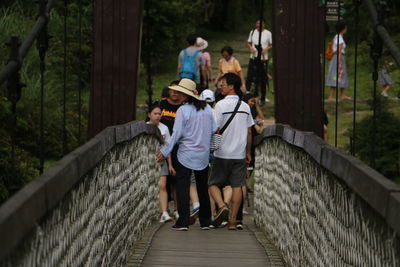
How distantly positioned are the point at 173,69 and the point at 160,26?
4.42 ft

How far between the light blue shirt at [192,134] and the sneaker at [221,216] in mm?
716

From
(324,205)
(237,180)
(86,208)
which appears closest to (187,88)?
(237,180)

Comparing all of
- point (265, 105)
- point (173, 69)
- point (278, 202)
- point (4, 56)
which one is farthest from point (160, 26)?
point (278, 202)

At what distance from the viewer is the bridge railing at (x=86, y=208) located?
11.6 feet

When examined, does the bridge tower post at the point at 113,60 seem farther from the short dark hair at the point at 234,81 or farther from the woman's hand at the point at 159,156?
the short dark hair at the point at 234,81

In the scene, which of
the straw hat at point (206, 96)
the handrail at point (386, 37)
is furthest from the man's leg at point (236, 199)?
the handrail at point (386, 37)

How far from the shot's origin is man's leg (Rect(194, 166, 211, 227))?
9.68 m

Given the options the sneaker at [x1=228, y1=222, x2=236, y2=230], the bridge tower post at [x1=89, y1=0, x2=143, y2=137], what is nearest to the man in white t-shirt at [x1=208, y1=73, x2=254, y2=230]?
the sneaker at [x1=228, y1=222, x2=236, y2=230]

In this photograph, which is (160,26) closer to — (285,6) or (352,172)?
(285,6)

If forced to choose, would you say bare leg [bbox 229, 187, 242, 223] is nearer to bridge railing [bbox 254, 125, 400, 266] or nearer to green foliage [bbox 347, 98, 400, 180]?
bridge railing [bbox 254, 125, 400, 266]

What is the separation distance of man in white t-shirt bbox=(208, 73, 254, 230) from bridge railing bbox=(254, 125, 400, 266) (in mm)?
224

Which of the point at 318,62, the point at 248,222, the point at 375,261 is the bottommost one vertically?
the point at 248,222

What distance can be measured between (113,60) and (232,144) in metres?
1.72

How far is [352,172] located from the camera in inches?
179
